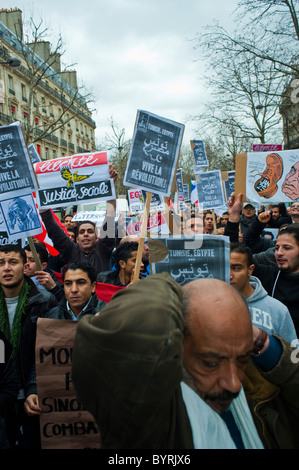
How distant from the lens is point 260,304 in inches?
107

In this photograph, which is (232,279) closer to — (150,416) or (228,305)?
(228,305)

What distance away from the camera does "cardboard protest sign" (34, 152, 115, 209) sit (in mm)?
4422

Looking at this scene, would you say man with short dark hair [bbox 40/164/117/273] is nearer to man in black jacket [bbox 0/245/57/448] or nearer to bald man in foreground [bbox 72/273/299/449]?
man in black jacket [bbox 0/245/57/448]

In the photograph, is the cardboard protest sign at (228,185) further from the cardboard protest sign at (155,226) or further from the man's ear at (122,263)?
the man's ear at (122,263)

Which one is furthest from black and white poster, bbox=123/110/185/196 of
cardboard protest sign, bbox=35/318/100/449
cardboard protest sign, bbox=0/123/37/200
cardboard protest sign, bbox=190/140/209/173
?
cardboard protest sign, bbox=190/140/209/173

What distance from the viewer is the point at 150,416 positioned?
0.85 metres

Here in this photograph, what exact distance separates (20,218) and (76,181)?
95 cm

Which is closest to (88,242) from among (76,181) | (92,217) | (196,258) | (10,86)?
(92,217)

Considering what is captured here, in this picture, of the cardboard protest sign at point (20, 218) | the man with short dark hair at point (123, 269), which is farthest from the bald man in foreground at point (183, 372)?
the cardboard protest sign at point (20, 218)

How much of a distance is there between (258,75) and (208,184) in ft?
29.5

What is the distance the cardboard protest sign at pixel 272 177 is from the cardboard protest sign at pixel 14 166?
3194mm

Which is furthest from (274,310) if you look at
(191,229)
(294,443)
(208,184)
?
(208,184)

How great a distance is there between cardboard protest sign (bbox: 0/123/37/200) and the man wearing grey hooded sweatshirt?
2163 millimetres

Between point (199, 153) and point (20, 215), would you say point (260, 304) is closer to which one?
point (20, 215)
